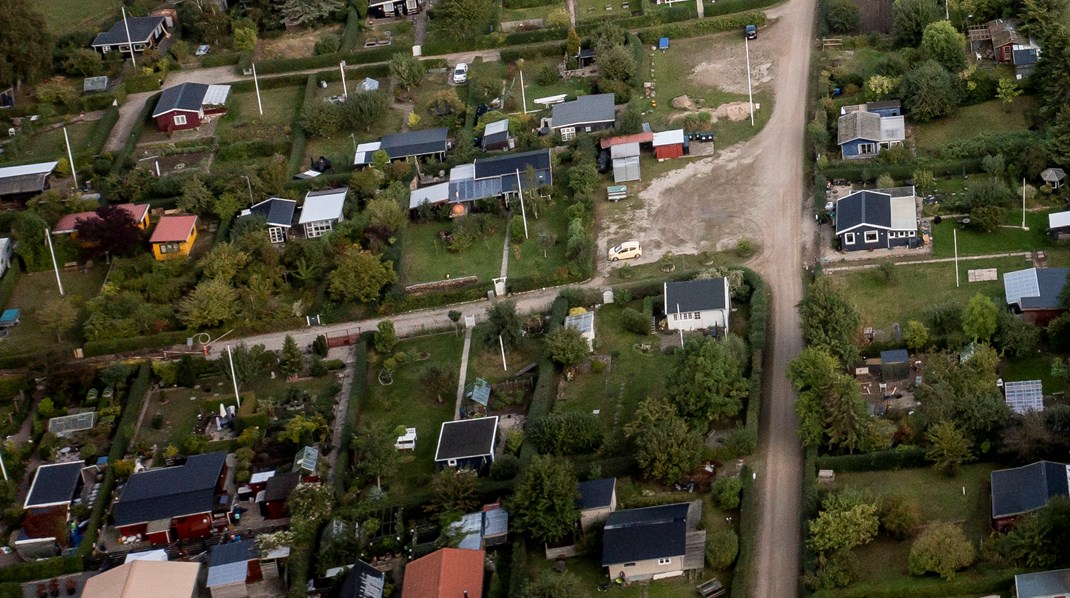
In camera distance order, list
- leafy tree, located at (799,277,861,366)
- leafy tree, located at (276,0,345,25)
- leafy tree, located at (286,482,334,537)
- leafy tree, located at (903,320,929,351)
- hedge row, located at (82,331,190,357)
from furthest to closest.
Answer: leafy tree, located at (276,0,345,25), hedge row, located at (82,331,190,357), leafy tree, located at (903,320,929,351), leafy tree, located at (799,277,861,366), leafy tree, located at (286,482,334,537)

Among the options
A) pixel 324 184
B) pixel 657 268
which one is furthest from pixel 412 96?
pixel 657 268

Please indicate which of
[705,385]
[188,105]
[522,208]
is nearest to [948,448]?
[705,385]

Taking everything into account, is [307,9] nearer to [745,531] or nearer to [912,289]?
[912,289]

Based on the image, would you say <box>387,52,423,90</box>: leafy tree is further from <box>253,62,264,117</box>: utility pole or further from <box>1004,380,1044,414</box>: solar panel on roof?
<box>1004,380,1044,414</box>: solar panel on roof

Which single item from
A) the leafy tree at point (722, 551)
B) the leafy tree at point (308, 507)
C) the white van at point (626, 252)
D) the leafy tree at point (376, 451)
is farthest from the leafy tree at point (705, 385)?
the leafy tree at point (308, 507)

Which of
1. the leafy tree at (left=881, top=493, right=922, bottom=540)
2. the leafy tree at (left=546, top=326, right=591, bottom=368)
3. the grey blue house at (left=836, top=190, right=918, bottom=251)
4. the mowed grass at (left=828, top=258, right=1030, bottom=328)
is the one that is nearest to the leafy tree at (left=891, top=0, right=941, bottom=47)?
the grey blue house at (left=836, top=190, right=918, bottom=251)
